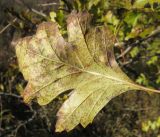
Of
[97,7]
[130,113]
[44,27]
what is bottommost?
[130,113]

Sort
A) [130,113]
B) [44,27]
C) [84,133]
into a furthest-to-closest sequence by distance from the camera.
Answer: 1. [130,113]
2. [84,133]
3. [44,27]

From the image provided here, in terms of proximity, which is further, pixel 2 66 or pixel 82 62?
pixel 2 66

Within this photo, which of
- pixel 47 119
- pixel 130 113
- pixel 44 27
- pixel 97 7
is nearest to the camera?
pixel 44 27

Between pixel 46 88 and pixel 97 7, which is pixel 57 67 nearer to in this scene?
pixel 46 88

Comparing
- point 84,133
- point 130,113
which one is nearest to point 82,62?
point 84,133

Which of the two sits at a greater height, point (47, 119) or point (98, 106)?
point (98, 106)

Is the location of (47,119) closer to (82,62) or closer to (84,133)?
(84,133)
